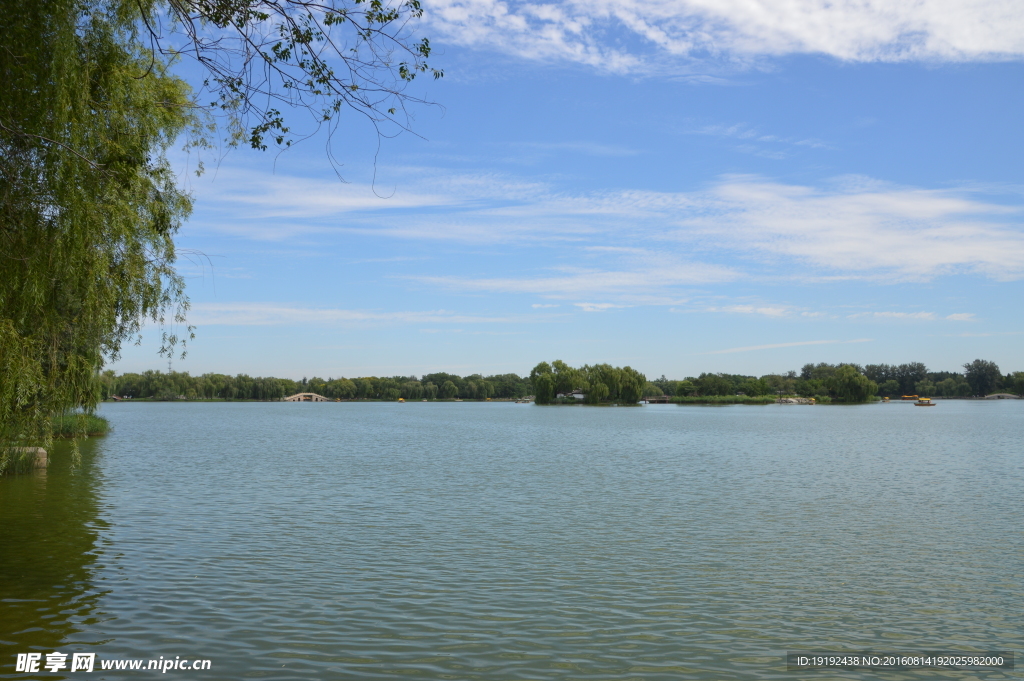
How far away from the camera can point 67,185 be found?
849 centimetres

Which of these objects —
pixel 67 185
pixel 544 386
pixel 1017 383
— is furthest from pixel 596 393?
pixel 67 185

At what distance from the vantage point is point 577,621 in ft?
31.0

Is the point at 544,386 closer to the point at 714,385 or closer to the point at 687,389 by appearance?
the point at 687,389

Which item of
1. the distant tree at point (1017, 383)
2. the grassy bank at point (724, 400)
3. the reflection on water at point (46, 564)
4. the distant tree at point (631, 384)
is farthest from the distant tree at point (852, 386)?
the reflection on water at point (46, 564)

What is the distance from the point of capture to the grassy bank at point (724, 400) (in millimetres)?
165625

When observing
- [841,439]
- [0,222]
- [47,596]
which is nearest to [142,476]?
[47,596]

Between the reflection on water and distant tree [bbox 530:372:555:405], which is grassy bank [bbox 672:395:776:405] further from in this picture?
the reflection on water

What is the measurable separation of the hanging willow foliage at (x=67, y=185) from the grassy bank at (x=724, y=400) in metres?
161

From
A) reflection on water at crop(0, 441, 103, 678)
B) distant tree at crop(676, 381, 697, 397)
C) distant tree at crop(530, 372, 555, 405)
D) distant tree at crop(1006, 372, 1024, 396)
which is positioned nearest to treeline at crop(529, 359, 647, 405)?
distant tree at crop(530, 372, 555, 405)

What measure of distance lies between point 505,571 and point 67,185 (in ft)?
27.7

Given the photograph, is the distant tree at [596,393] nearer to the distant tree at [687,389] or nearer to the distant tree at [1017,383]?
the distant tree at [687,389]

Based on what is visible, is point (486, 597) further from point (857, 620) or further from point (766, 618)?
point (857, 620)

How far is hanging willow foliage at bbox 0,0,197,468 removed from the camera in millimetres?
8078

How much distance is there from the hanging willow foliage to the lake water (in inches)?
129
